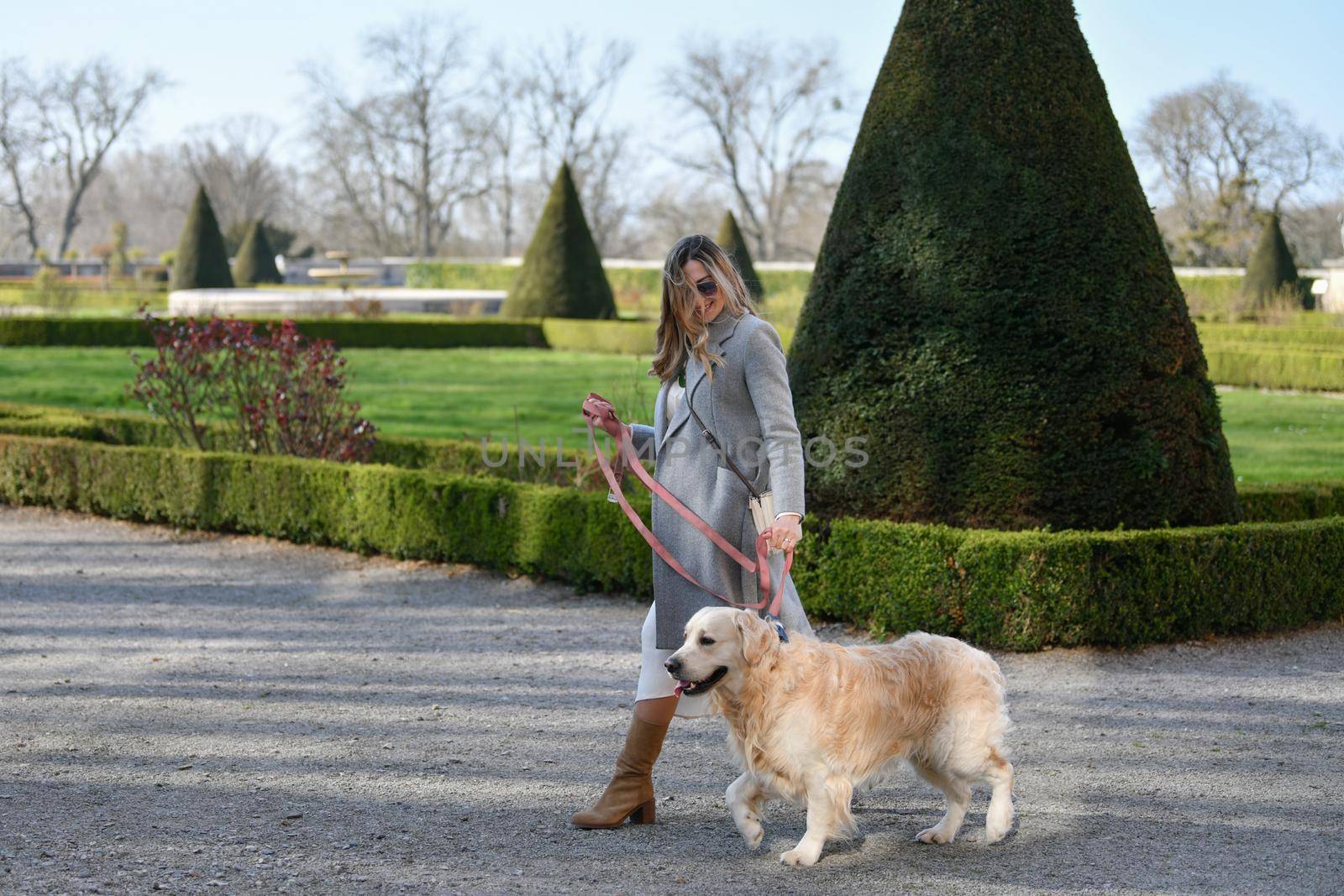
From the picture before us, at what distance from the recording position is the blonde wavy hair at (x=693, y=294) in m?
3.25

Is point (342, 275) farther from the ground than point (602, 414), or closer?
farther from the ground

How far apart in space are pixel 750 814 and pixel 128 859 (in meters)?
1.51

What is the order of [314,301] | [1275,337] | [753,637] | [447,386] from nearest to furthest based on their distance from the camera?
[753,637]
[447,386]
[1275,337]
[314,301]

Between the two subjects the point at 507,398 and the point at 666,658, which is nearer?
the point at 666,658

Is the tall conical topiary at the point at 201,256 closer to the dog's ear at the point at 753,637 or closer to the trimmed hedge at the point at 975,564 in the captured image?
the trimmed hedge at the point at 975,564

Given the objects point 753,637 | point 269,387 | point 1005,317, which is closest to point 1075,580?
point 1005,317

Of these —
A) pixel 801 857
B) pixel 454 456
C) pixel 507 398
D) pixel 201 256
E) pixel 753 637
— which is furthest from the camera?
pixel 201 256

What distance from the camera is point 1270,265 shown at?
2777cm

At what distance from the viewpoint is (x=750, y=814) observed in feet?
10.5

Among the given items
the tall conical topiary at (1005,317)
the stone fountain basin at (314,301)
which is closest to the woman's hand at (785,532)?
the tall conical topiary at (1005,317)

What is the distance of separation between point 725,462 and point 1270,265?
27.8 m

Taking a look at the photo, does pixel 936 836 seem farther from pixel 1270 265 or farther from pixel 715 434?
pixel 1270 265

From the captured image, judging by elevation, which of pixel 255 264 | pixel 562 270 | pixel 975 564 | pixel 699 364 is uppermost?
pixel 255 264

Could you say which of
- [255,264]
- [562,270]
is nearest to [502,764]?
[562,270]
